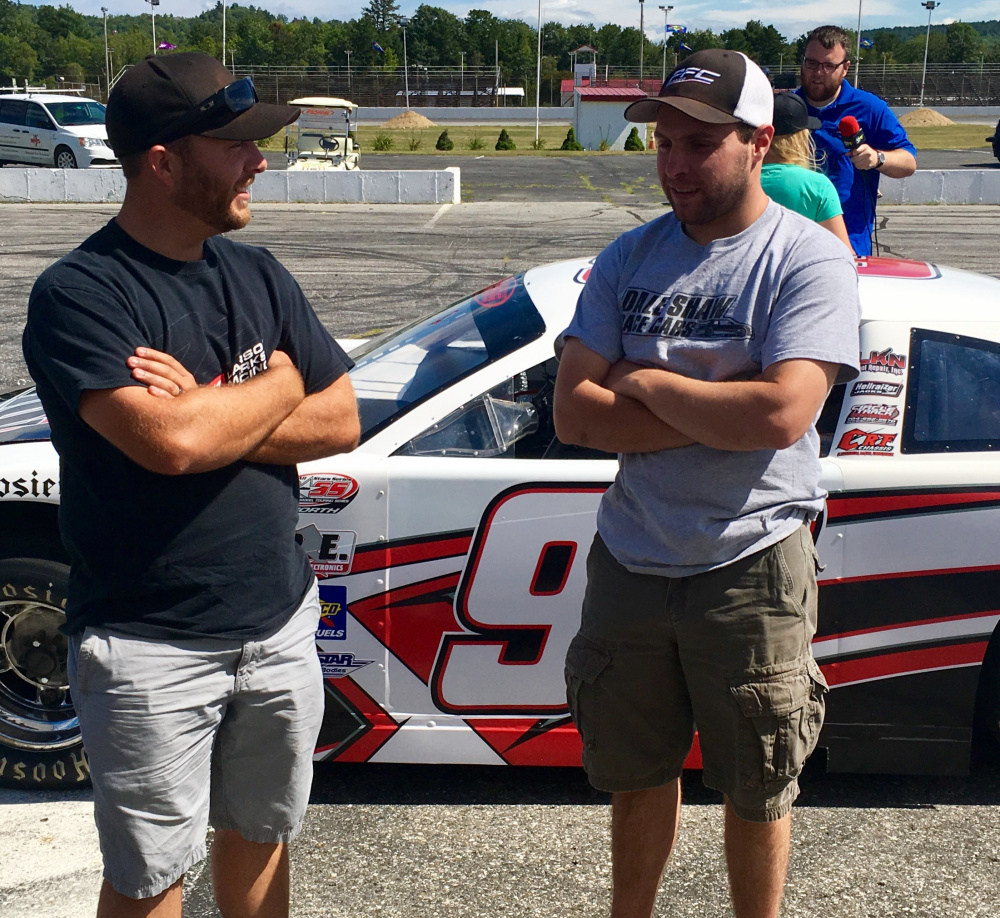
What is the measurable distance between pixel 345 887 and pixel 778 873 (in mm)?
1086

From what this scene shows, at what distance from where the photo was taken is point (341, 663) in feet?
9.66

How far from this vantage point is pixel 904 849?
2.91 m

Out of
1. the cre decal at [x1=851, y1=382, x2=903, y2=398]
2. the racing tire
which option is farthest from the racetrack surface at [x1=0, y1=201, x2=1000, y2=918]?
the racing tire

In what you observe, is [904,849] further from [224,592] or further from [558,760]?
[224,592]

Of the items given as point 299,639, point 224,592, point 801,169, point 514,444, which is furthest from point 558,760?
point 801,169

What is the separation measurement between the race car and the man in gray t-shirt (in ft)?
2.01

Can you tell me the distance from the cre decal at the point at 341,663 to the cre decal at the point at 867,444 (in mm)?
1375

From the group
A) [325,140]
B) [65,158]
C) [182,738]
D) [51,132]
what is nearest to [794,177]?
[182,738]

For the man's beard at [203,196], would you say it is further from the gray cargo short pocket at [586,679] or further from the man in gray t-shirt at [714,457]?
the gray cargo short pocket at [586,679]

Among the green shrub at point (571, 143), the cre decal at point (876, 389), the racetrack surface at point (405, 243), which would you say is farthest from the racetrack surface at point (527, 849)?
the green shrub at point (571, 143)

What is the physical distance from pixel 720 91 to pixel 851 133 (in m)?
2.84

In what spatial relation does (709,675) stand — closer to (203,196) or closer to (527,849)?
(527,849)

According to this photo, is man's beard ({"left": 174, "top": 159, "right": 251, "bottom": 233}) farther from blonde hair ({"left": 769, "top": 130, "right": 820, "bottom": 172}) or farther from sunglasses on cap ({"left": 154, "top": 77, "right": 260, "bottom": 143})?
blonde hair ({"left": 769, "top": 130, "right": 820, "bottom": 172})

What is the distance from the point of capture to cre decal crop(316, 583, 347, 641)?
2891 mm
